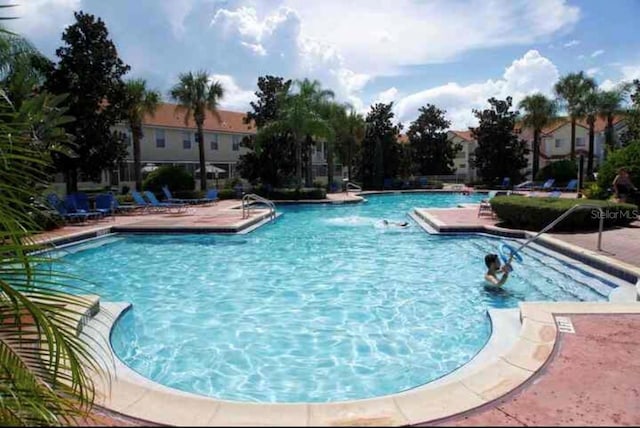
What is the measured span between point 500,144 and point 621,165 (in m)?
27.8

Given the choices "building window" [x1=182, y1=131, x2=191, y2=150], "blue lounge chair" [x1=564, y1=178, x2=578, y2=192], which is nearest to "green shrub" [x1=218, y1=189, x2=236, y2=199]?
"building window" [x1=182, y1=131, x2=191, y2=150]

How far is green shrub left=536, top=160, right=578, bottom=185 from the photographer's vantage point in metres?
38.4

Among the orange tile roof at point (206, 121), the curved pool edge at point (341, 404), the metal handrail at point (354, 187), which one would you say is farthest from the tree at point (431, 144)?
the curved pool edge at point (341, 404)

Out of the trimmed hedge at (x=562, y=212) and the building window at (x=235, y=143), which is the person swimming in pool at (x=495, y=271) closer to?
the trimmed hedge at (x=562, y=212)

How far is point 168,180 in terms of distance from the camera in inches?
1155

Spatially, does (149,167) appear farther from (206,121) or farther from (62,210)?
(62,210)

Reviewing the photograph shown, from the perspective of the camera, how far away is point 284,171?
35812mm

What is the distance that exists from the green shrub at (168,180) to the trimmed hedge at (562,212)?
65.0 feet

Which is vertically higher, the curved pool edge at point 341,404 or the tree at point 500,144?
the tree at point 500,144

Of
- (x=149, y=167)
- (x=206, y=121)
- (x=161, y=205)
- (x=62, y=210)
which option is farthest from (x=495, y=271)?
(x=206, y=121)

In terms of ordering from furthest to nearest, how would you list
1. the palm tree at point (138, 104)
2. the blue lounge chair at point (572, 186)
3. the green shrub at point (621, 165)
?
the blue lounge chair at point (572, 186)
the palm tree at point (138, 104)
the green shrub at point (621, 165)

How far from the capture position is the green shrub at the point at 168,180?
95.6 ft

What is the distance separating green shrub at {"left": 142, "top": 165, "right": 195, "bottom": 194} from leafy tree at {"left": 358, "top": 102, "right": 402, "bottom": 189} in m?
19.6

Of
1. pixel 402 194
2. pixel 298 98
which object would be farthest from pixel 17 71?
pixel 402 194
